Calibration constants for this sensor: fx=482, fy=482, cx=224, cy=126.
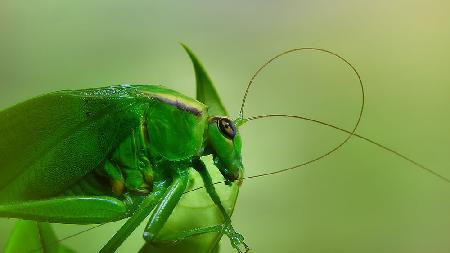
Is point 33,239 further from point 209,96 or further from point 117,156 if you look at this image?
point 209,96

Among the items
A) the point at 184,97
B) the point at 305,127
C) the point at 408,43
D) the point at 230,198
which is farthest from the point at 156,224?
the point at 408,43

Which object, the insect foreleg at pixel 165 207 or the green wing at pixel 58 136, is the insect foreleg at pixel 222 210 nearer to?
the insect foreleg at pixel 165 207

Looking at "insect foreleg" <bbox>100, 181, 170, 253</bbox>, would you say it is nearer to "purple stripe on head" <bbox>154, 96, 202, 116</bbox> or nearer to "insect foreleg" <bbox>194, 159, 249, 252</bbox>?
Result: "insect foreleg" <bbox>194, 159, 249, 252</bbox>

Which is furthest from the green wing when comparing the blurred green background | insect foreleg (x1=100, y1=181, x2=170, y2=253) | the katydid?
the blurred green background

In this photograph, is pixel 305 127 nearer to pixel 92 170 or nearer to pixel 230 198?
pixel 230 198

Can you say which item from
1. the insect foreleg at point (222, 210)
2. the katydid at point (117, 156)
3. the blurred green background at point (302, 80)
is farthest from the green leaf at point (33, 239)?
the blurred green background at point (302, 80)

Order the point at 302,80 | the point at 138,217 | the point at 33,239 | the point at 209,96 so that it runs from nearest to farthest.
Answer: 1. the point at 33,239
2. the point at 138,217
3. the point at 209,96
4. the point at 302,80

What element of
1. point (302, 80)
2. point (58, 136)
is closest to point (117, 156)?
point (58, 136)
